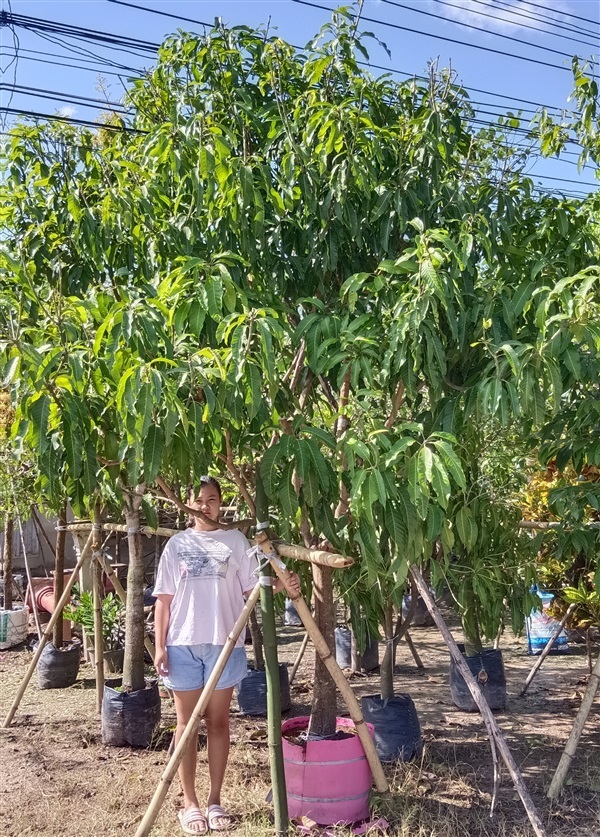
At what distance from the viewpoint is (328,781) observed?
125 inches

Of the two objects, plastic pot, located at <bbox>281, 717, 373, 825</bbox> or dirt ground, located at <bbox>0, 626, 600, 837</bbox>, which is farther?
dirt ground, located at <bbox>0, 626, 600, 837</bbox>

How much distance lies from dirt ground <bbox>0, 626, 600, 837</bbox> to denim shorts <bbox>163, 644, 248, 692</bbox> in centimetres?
62

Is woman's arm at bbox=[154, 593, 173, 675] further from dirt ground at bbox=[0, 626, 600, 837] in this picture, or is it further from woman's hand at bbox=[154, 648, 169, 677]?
dirt ground at bbox=[0, 626, 600, 837]

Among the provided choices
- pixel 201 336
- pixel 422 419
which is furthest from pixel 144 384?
pixel 422 419

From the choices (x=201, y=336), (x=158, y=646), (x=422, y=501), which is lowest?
(x=158, y=646)

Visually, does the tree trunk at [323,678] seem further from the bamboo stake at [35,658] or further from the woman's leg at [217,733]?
the bamboo stake at [35,658]

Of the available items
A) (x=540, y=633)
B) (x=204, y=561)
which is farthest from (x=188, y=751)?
(x=540, y=633)

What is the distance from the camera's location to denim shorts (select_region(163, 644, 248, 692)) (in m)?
3.22

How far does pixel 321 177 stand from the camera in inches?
129

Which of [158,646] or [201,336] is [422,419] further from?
[158,646]

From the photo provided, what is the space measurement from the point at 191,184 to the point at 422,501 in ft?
5.82

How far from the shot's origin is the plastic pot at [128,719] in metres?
4.35

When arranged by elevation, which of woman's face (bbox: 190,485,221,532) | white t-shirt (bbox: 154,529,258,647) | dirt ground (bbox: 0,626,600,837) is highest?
woman's face (bbox: 190,485,221,532)

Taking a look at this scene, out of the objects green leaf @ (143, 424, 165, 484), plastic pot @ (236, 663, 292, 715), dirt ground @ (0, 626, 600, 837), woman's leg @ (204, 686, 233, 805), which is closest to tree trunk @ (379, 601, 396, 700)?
dirt ground @ (0, 626, 600, 837)
